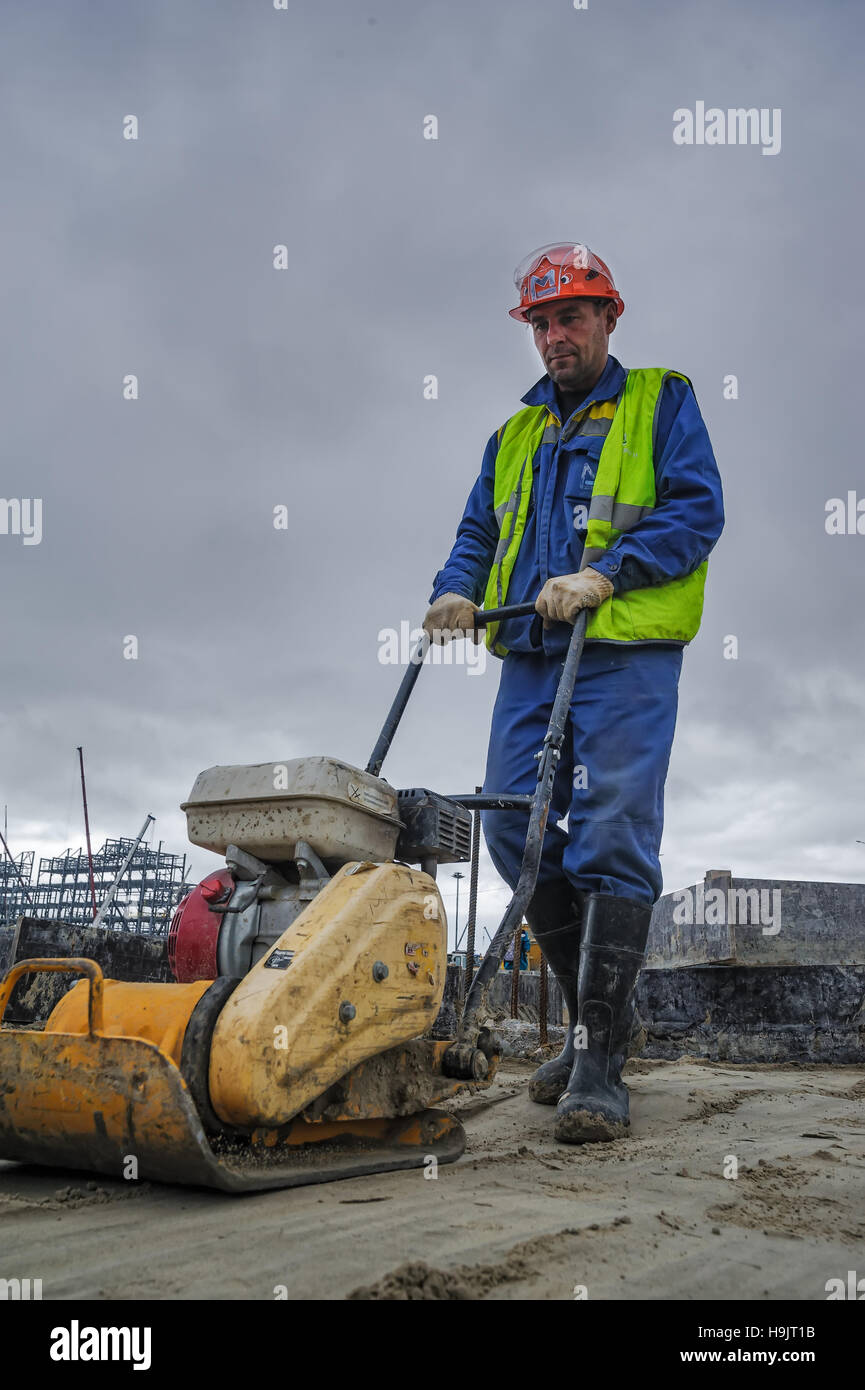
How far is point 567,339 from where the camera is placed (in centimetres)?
352

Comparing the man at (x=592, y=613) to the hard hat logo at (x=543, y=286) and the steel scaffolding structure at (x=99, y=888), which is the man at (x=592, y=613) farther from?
the steel scaffolding structure at (x=99, y=888)

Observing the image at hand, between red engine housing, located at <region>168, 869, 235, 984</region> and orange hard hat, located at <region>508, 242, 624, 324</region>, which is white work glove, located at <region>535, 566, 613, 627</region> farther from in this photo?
red engine housing, located at <region>168, 869, 235, 984</region>

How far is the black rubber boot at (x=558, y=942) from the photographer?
11.0 ft

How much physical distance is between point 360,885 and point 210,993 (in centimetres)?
42

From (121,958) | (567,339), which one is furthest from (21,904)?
(567,339)

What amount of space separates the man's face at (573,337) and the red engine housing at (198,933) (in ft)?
7.21

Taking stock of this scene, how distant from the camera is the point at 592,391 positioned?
364 centimetres

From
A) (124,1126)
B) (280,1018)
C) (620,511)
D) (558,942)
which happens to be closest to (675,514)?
(620,511)

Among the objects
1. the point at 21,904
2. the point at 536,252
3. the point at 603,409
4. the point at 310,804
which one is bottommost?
the point at 21,904

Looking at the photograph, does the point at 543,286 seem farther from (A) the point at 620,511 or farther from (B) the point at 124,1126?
(B) the point at 124,1126

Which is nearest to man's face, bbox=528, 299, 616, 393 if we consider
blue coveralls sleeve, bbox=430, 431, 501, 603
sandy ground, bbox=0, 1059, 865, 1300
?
blue coveralls sleeve, bbox=430, 431, 501, 603

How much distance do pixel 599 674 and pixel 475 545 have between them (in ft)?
2.96

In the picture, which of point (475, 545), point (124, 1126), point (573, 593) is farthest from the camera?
point (475, 545)
